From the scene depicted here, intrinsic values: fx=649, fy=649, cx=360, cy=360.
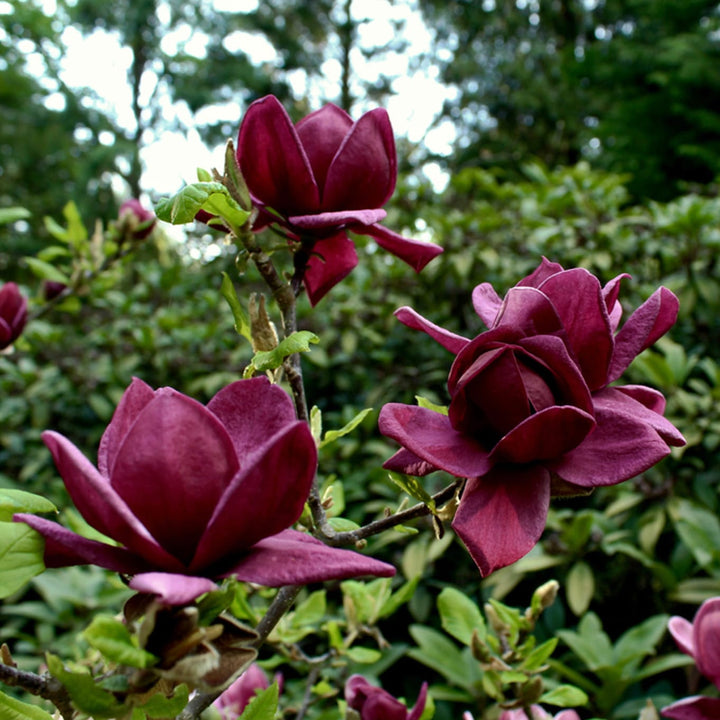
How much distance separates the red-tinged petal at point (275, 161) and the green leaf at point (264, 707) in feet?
1.18

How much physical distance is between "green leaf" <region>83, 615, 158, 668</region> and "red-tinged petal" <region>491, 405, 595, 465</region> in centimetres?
22

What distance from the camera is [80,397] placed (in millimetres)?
2322

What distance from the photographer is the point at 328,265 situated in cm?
58

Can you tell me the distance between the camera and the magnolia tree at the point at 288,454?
0.32 metres

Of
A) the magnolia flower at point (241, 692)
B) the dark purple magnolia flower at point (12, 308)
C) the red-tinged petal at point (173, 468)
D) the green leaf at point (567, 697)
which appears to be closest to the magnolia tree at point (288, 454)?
the red-tinged petal at point (173, 468)

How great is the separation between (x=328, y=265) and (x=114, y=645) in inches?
14.5

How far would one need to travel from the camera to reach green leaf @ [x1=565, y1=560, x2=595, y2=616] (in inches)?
54.3

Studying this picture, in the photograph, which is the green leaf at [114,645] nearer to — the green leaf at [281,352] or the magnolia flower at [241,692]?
the green leaf at [281,352]

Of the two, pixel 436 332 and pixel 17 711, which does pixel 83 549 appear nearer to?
pixel 17 711

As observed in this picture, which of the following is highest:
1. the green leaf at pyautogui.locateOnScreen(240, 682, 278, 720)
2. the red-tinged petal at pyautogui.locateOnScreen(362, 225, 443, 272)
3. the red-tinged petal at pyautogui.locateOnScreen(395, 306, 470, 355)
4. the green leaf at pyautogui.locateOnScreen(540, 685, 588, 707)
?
the red-tinged petal at pyautogui.locateOnScreen(362, 225, 443, 272)

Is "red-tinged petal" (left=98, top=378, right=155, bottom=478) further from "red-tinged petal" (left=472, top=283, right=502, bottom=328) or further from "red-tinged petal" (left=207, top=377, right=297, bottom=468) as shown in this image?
"red-tinged petal" (left=472, top=283, right=502, bottom=328)

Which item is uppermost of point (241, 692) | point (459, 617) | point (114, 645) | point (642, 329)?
point (642, 329)

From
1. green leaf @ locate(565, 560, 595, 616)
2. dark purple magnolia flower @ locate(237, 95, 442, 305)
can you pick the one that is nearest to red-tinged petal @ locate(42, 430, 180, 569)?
dark purple magnolia flower @ locate(237, 95, 442, 305)

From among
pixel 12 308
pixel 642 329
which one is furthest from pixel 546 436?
pixel 12 308
